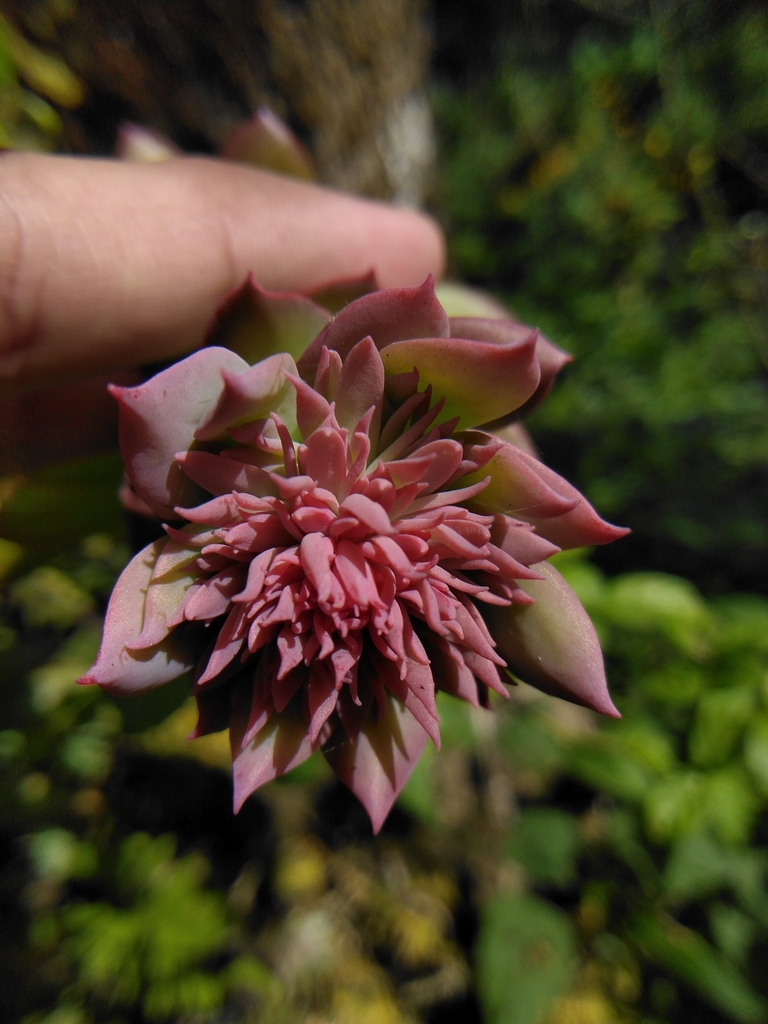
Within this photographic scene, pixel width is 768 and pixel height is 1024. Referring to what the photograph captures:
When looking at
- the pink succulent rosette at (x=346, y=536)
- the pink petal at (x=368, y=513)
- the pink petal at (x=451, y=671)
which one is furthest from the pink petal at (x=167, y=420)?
the pink petal at (x=451, y=671)

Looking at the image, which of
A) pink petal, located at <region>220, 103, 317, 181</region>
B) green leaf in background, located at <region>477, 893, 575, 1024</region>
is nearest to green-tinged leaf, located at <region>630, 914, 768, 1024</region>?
green leaf in background, located at <region>477, 893, 575, 1024</region>

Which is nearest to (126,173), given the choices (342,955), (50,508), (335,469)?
(50,508)

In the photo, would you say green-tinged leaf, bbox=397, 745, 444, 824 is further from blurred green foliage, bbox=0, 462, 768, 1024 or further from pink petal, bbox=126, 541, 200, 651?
pink petal, bbox=126, 541, 200, 651

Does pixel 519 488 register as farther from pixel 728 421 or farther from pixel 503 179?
pixel 503 179

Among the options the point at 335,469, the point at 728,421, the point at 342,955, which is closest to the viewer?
the point at 335,469

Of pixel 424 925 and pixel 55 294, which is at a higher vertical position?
pixel 55 294

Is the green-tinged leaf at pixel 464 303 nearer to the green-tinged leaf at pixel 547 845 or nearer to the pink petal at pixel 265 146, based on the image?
the pink petal at pixel 265 146
